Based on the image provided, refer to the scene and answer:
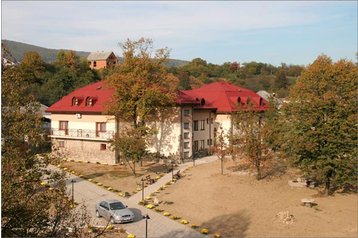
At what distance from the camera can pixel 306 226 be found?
27828 mm

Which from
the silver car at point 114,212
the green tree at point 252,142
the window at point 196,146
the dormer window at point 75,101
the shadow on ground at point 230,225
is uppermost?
the dormer window at point 75,101

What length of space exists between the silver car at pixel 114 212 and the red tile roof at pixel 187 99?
20.3 m

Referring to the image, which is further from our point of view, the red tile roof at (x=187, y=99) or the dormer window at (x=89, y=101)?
the dormer window at (x=89, y=101)

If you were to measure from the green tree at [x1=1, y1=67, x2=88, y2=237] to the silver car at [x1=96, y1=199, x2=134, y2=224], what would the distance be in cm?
1387

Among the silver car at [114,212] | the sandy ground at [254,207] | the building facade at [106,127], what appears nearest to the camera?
the sandy ground at [254,207]

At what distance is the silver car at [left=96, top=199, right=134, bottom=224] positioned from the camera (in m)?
27.9

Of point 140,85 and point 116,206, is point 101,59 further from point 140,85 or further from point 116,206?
point 116,206

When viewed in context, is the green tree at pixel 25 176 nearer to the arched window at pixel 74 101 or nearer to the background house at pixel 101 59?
the arched window at pixel 74 101

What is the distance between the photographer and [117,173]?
4316cm

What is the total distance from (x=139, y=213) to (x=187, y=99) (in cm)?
2252

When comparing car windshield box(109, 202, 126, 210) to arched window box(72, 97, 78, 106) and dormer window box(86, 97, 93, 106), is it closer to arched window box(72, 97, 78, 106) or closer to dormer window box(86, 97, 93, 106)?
dormer window box(86, 97, 93, 106)

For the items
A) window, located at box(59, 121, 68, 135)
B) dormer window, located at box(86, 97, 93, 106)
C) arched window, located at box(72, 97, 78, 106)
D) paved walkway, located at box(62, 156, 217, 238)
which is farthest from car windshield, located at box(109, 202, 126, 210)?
arched window, located at box(72, 97, 78, 106)

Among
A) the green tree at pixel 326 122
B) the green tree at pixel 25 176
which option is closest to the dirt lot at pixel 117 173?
the green tree at pixel 326 122

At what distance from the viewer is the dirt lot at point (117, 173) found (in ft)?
126
